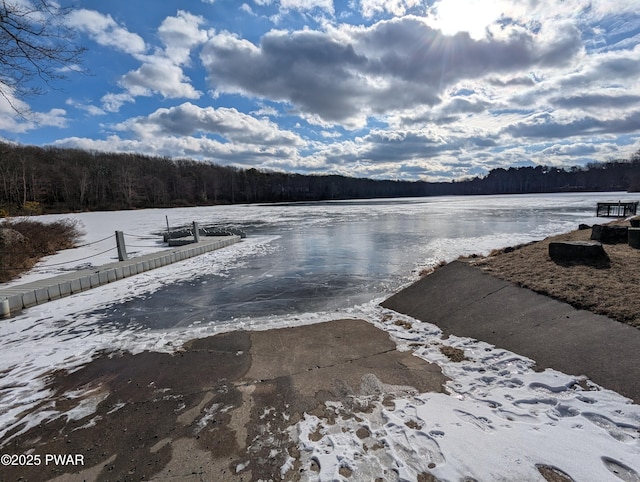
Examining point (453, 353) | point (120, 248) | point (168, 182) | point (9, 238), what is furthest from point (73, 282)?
point (168, 182)

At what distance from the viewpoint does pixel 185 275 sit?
30.1 feet

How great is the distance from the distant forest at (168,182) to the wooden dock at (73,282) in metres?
17.7

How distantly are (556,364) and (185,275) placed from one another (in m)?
8.66

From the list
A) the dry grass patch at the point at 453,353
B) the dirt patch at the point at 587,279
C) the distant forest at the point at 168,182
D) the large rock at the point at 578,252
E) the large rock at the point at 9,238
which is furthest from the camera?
the distant forest at the point at 168,182

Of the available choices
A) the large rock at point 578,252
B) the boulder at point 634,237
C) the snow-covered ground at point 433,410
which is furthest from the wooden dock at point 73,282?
the boulder at point 634,237

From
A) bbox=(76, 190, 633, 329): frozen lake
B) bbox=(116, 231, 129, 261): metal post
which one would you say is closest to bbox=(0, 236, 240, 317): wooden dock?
bbox=(116, 231, 129, 261): metal post

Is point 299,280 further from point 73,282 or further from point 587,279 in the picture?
point 587,279

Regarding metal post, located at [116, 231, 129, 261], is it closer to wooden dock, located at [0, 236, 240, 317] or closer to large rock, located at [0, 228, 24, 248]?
wooden dock, located at [0, 236, 240, 317]

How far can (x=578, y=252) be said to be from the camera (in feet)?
18.6

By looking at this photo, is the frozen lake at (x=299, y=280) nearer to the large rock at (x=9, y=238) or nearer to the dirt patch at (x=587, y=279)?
the dirt patch at (x=587, y=279)

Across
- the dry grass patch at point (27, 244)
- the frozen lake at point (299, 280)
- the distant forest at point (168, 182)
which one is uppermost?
the distant forest at point (168, 182)

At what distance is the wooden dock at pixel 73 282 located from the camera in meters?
6.52

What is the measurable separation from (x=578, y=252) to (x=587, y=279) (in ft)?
3.64

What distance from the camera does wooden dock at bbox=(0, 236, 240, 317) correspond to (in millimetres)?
6516
